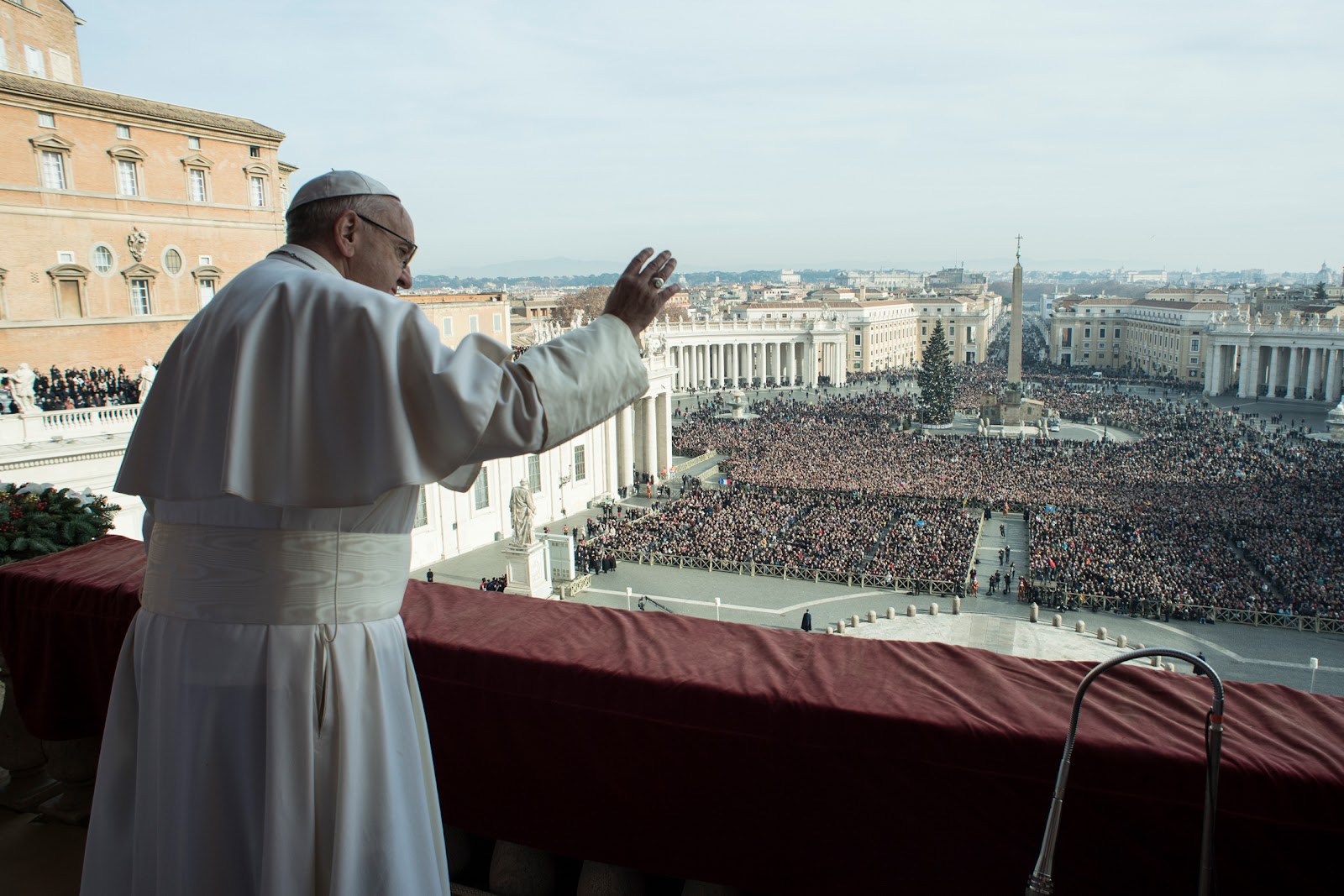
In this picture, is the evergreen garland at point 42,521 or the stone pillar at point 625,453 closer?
the evergreen garland at point 42,521

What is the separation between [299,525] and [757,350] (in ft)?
245

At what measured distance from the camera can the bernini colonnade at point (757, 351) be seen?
70000mm

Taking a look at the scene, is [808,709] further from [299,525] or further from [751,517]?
[751,517]

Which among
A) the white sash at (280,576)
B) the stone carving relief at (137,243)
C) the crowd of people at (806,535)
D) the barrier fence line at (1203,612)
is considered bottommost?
the barrier fence line at (1203,612)

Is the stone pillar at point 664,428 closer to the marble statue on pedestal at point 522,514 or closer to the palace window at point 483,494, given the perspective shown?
the palace window at point 483,494

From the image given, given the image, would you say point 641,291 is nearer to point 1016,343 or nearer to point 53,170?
point 53,170

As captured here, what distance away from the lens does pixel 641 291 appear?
6.35 ft

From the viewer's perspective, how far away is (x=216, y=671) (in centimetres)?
188

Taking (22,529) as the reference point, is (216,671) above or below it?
above

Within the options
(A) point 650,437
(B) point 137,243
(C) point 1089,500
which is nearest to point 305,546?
(B) point 137,243

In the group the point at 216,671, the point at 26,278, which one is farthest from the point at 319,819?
the point at 26,278

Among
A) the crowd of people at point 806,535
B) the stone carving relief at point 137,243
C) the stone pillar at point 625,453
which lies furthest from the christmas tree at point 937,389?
the stone carving relief at point 137,243

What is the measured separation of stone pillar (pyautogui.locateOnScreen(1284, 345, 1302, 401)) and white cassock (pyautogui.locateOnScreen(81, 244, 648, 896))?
261ft

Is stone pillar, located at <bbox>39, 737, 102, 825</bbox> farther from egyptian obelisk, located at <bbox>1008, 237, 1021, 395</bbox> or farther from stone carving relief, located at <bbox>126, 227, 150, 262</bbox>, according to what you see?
egyptian obelisk, located at <bbox>1008, 237, 1021, 395</bbox>
